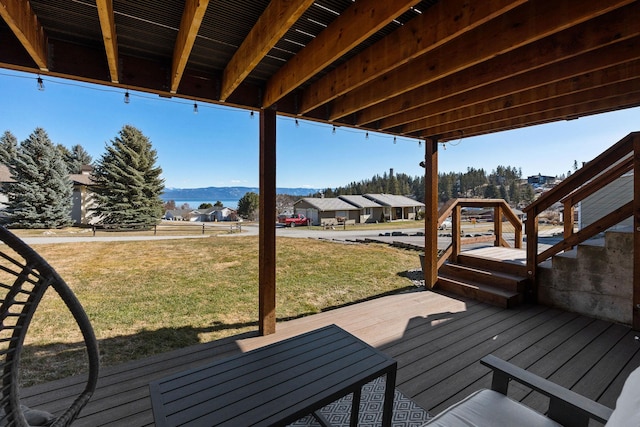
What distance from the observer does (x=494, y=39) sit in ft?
5.99

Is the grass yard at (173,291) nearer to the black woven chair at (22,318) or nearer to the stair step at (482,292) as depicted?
the stair step at (482,292)

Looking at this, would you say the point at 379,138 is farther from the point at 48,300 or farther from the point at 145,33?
the point at 48,300

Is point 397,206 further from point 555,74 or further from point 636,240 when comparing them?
point 555,74

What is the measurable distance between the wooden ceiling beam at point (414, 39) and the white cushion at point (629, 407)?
1692 millimetres

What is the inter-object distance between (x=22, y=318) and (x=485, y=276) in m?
4.61

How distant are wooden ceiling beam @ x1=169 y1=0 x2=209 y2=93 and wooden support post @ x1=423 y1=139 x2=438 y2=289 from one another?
349cm

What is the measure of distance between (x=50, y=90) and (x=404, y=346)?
12.1ft

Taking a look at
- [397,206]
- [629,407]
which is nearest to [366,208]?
[397,206]

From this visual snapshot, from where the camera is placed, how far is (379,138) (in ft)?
13.6

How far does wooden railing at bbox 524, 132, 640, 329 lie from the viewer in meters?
2.81

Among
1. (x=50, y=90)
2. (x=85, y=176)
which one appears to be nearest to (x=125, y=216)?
(x=85, y=176)

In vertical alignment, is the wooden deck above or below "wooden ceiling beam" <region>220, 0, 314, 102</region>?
below

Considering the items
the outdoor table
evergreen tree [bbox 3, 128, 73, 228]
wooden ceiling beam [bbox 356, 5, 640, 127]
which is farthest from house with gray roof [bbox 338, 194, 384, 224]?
the outdoor table

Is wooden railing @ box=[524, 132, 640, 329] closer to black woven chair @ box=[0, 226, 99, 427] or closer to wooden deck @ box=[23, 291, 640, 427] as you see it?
wooden deck @ box=[23, 291, 640, 427]
